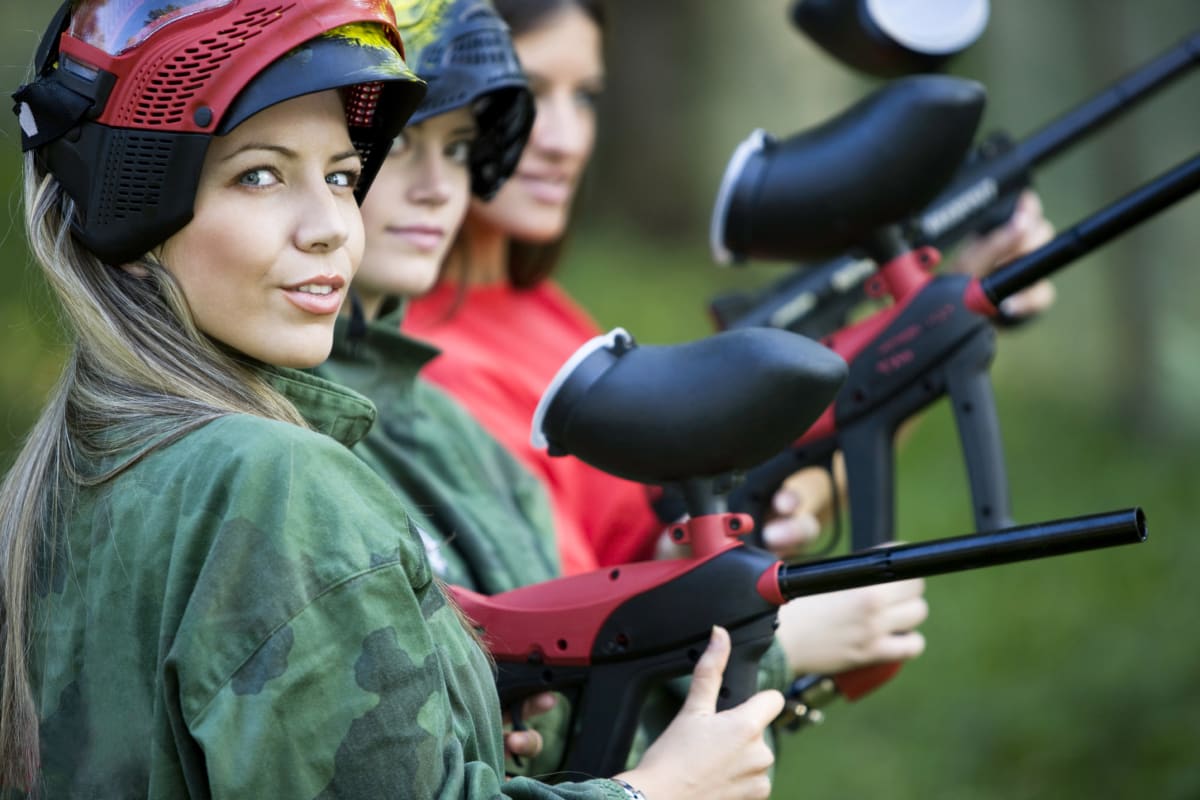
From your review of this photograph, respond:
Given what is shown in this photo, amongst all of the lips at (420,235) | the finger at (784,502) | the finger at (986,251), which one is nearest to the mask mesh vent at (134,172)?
the lips at (420,235)

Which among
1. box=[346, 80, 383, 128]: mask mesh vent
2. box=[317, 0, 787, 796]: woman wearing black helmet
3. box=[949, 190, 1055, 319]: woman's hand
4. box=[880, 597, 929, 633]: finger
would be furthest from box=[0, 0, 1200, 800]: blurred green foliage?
box=[949, 190, 1055, 319]: woman's hand

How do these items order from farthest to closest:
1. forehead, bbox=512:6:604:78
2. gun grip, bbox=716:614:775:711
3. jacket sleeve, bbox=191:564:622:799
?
forehead, bbox=512:6:604:78
gun grip, bbox=716:614:775:711
jacket sleeve, bbox=191:564:622:799

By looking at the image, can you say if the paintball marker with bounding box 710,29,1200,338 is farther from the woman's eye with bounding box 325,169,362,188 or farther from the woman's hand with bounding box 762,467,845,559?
the woman's eye with bounding box 325,169,362,188

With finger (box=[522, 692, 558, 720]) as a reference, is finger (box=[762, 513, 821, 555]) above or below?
below

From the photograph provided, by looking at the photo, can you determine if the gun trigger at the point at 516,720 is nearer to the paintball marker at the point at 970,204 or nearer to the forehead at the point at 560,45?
the paintball marker at the point at 970,204

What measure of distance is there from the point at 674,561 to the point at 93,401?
79 centimetres

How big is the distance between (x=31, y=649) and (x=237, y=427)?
0.36m

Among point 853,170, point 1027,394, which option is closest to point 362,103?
point 853,170

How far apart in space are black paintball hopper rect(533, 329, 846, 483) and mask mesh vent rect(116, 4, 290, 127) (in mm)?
589

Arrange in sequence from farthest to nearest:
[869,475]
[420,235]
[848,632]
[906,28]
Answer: [906,28] < [869,475] < [848,632] < [420,235]

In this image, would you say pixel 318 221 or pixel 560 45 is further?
pixel 560 45

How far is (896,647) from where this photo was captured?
2580 mm

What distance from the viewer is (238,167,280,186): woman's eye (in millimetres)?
1666

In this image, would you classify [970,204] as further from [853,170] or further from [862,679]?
[862,679]
